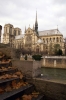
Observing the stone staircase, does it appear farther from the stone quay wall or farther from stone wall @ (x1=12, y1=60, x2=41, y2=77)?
the stone quay wall

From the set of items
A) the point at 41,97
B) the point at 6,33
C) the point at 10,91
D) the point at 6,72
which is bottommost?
the point at 41,97

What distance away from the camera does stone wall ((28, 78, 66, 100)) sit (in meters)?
4.89

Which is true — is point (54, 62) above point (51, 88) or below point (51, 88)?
below

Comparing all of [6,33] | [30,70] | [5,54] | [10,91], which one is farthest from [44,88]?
[6,33]

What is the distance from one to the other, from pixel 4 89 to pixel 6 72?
3.68 feet

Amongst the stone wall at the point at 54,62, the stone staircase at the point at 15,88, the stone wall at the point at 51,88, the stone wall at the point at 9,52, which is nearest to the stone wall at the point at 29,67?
the stone staircase at the point at 15,88

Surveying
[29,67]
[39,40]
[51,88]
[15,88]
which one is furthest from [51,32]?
[15,88]

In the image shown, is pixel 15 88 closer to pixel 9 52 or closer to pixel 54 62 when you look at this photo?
pixel 9 52

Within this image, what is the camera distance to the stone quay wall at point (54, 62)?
129 feet

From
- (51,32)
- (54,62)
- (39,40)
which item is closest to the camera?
(54,62)

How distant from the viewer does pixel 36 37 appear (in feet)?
254

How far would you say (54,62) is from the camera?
4097cm

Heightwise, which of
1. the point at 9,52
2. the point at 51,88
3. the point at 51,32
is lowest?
the point at 51,88

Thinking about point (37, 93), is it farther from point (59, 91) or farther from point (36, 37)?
point (36, 37)
